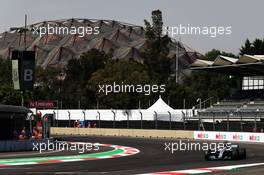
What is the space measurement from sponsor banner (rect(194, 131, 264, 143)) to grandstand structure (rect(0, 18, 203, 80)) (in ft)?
315

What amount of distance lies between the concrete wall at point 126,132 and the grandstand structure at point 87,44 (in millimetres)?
82631

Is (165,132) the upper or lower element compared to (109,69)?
lower

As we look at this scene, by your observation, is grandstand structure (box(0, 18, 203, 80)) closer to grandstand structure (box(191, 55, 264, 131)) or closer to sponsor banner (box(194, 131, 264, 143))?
grandstand structure (box(191, 55, 264, 131))

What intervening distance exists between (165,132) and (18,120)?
55.8 ft

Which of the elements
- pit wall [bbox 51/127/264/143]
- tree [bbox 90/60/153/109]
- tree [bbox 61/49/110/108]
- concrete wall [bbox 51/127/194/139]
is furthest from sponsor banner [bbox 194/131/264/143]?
tree [bbox 61/49/110/108]

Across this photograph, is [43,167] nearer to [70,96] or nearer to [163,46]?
[70,96]

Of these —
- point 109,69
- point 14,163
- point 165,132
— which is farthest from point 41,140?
point 109,69

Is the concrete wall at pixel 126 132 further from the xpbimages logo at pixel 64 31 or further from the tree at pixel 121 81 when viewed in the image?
the xpbimages logo at pixel 64 31

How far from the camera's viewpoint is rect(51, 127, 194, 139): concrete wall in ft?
139

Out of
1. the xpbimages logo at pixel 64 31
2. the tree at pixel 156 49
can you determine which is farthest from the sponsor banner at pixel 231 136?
the xpbimages logo at pixel 64 31

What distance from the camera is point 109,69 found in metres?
83.3

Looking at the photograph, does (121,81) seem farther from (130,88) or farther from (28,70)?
(28,70)

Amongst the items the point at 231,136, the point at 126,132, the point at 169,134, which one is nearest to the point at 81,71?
the point at 126,132

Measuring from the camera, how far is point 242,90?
198ft
